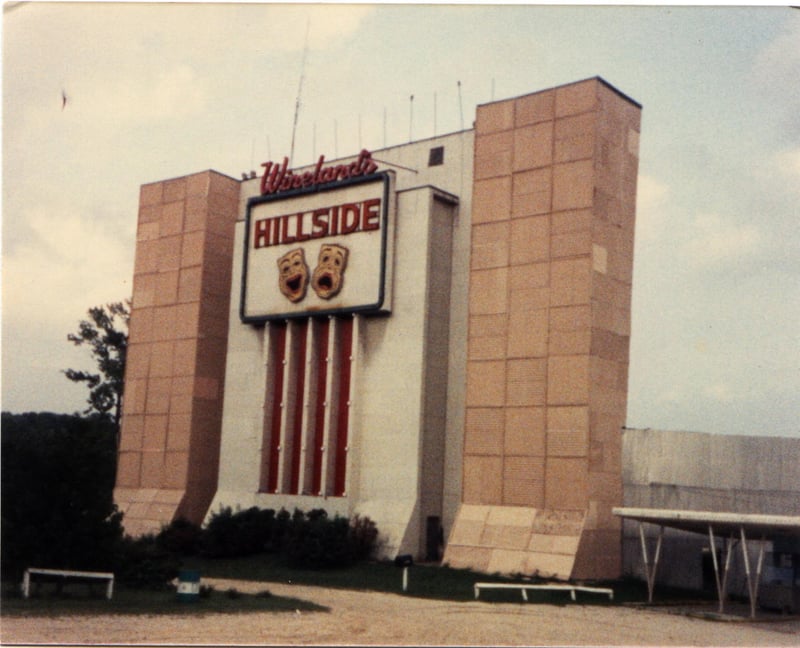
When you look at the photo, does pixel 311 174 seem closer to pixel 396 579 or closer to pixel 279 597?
pixel 396 579

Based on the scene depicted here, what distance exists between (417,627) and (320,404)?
80.2 ft

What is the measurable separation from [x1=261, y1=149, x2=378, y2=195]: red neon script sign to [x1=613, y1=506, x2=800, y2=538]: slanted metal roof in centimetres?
2225

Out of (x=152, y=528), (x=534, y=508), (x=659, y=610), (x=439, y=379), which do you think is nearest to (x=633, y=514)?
(x=659, y=610)

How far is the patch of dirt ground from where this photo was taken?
22984 mm

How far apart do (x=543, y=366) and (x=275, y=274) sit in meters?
15.7

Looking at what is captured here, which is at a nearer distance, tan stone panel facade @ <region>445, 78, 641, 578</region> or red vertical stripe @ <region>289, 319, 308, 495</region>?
tan stone panel facade @ <region>445, 78, 641, 578</region>

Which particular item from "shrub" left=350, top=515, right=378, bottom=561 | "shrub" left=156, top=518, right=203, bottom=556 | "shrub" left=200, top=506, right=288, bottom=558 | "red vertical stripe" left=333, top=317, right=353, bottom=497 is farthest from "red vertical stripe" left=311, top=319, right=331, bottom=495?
"shrub" left=156, top=518, right=203, bottom=556

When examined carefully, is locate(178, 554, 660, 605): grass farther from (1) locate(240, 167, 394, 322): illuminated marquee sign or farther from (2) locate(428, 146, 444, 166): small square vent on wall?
(2) locate(428, 146, 444, 166): small square vent on wall

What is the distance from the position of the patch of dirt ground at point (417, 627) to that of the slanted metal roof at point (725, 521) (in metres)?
2.94

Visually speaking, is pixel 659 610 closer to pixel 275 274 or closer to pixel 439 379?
pixel 439 379

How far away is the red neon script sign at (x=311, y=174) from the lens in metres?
49.9

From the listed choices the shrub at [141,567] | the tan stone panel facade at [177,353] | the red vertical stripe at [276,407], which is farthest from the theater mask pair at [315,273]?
the shrub at [141,567]

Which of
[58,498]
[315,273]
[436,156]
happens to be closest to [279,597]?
[58,498]

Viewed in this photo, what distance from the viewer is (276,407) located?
170 ft
